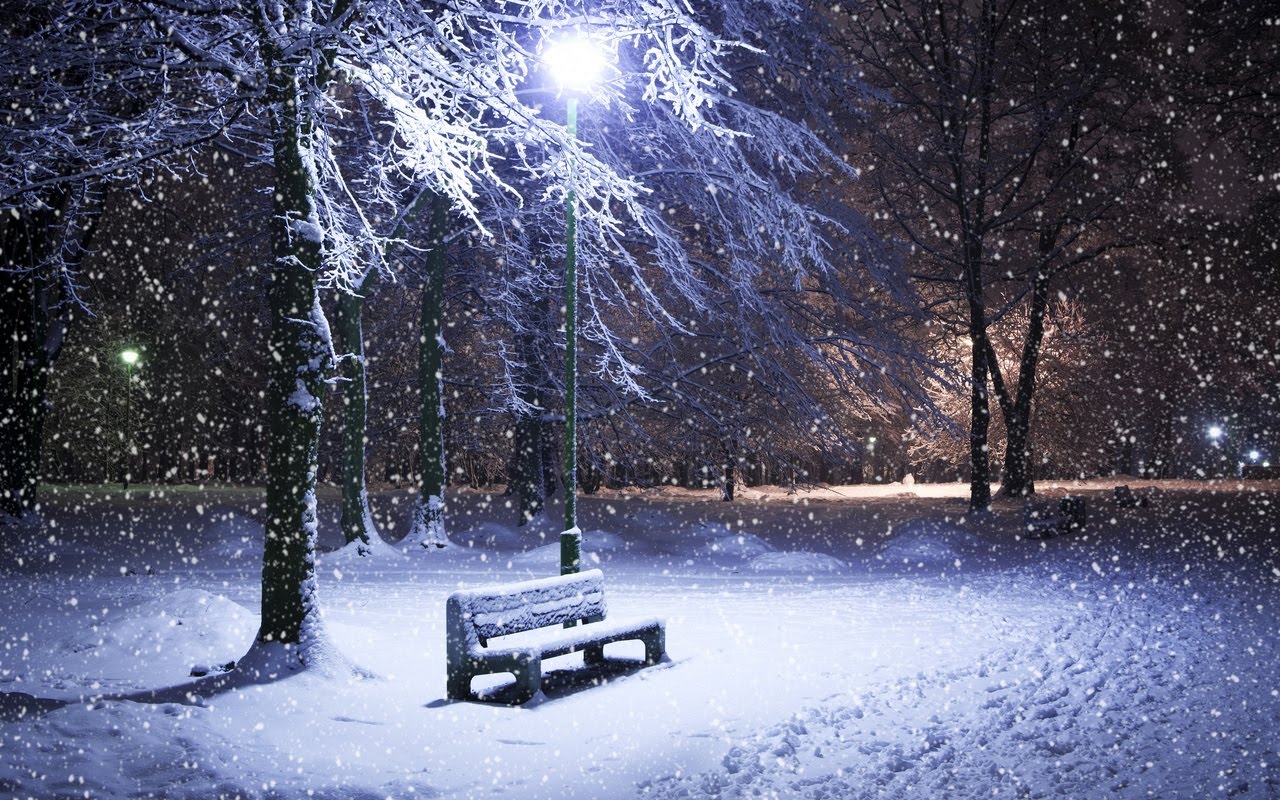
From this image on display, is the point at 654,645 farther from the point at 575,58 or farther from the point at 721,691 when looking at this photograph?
the point at 575,58

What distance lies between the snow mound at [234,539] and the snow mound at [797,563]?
876 centimetres

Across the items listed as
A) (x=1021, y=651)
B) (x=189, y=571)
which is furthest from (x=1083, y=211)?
(x=189, y=571)

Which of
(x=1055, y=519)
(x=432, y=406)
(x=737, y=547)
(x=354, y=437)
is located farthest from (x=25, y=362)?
(x=1055, y=519)

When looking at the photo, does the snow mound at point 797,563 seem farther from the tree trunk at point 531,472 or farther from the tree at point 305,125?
the tree at point 305,125

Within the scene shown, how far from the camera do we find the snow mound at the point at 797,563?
→ 54.9 feet

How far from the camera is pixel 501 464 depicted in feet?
133

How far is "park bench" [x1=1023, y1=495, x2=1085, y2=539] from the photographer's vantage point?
19594mm

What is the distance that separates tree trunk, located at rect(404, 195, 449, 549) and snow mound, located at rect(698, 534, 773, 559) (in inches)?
196

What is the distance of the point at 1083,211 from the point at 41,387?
24403 mm

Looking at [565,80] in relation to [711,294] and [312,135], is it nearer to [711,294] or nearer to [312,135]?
[312,135]

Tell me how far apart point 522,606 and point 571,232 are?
4.16 meters

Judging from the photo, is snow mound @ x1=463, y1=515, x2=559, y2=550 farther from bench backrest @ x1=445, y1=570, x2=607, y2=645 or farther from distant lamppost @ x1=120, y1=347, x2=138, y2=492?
distant lamppost @ x1=120, y1=347, x2=138, y2=492

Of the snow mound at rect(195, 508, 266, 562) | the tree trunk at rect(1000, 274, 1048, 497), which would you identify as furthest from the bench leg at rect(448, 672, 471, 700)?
the tree trunk at rect(1000, 274, 1048, 497)

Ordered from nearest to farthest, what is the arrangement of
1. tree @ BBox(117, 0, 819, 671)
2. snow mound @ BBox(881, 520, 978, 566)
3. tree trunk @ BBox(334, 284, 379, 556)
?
tree @ BBox(117, 0, 819, 671) → snow mound @ BBox(881, 520, 978, 566) → tree trunk @ BBox(334, 284, 379, 556)
